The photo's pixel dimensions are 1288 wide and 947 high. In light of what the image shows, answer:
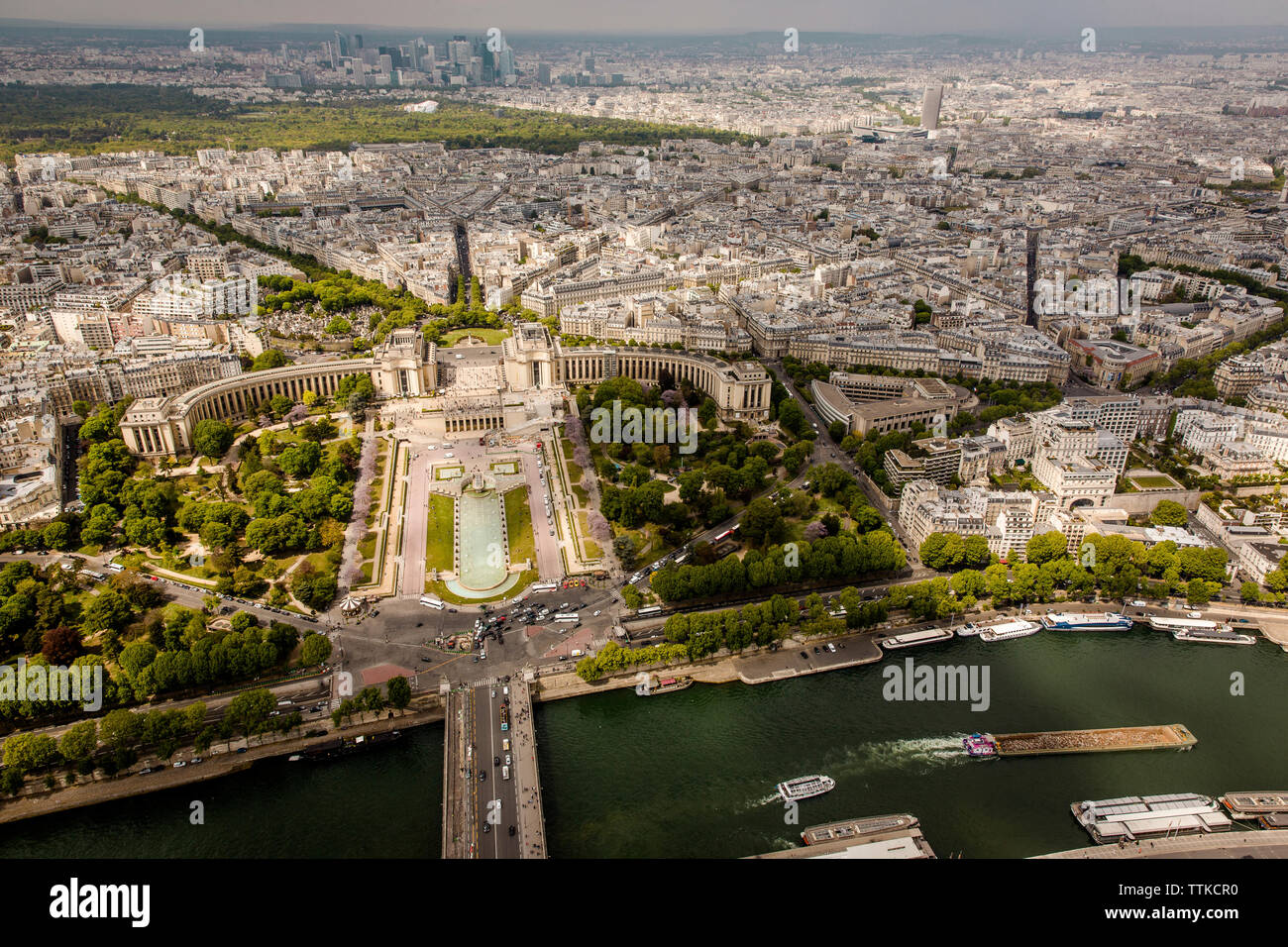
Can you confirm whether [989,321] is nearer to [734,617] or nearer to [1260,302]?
[1260,302]

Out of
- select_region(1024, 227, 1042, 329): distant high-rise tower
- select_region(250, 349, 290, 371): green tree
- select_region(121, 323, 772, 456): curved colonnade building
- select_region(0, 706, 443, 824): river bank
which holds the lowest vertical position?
select_region(0, 706, 443, 824): river bank

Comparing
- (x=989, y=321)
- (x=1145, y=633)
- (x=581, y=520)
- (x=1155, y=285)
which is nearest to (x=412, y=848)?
(x=581, y=520)

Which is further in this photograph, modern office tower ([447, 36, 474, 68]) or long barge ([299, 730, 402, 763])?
modern office tower ([447, 36, 474, 68])

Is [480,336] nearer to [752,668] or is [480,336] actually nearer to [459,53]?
[752,668]

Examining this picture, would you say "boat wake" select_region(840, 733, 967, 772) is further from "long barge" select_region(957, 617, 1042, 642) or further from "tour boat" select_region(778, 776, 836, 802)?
"long barge" select_region(957, 617, 1042, 642)

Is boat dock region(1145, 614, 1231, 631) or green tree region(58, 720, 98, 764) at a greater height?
green tree region(58, 720, 98, 764)

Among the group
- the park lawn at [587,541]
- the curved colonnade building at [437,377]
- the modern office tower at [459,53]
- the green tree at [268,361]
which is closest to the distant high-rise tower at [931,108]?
the modern office tower at [459,53]

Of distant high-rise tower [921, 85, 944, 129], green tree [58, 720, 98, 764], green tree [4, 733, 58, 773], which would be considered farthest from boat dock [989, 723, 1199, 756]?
distant high-rise tower [921, 85, 944, 129]
